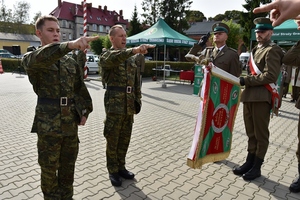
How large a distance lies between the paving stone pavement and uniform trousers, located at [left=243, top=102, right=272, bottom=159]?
0.50 metres

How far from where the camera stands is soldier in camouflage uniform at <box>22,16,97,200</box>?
2.43 metres

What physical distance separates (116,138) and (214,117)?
1.28m

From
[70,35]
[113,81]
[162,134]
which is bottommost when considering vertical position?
[162,134]

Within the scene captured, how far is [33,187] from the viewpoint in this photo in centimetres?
333

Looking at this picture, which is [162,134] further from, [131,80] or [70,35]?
[70,35]

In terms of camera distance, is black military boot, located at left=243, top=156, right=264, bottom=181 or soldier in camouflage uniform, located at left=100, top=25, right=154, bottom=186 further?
black military boot, located at left=243, top=156, right=264, bottom=181

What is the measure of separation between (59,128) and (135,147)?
2.58 meters

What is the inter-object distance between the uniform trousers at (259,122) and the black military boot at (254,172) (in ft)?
0.24

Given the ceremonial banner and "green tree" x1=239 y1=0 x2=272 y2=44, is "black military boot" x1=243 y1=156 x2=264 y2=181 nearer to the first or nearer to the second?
the ceremonial banner

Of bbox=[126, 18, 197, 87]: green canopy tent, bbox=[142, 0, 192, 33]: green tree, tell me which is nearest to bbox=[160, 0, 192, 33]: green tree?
bbox=[142, 0, 192, 33]: green tree

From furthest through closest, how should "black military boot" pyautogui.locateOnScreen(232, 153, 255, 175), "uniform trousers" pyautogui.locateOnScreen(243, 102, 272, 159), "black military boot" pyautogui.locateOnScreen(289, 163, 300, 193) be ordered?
"black military boot" pyautogui.locateOnScreen(232, 153, 255, 175) → "uniform trousers" pyautogui.locateOnScreen(243, 102, 272, 159) → "black military boot" pyautogui.locateOnScreen(289, 163, 300, 193)

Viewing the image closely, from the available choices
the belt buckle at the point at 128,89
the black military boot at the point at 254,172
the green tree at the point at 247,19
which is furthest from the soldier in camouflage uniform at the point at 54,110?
the green tree at the point at 247,19

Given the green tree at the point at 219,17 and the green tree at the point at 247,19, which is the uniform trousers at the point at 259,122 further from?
the green tree at the point at 219,17


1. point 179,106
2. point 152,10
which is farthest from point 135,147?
point 152,10
